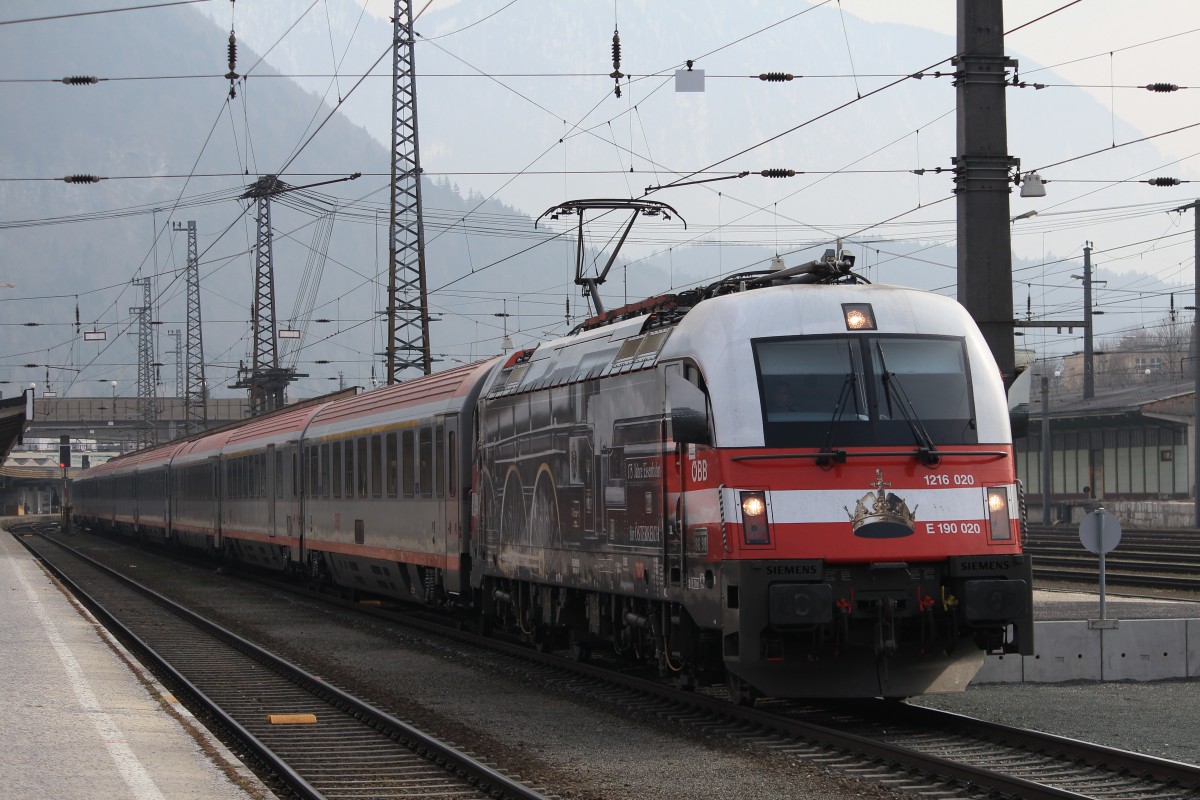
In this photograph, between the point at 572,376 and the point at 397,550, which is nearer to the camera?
the point at 572,376

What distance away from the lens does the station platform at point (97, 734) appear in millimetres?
9781

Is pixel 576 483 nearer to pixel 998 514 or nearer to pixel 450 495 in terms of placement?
pixel 998 514

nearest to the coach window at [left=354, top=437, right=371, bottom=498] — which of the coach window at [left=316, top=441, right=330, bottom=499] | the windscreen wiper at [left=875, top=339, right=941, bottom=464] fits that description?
the coach window at [left=316, top=441, right=330, bottom=499]

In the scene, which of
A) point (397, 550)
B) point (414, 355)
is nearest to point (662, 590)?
point (397, 550)

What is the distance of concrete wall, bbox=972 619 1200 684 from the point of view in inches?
616

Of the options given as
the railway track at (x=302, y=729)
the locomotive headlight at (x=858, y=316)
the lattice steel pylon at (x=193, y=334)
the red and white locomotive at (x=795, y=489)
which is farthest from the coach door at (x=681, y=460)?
the lattice steel pylon at (x=193, y=334)

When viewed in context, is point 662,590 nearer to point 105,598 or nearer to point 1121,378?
point 105,598

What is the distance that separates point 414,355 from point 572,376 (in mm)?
22533

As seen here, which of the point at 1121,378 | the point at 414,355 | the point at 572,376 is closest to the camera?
the point at 572,376

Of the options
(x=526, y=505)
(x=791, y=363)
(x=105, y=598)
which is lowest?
(x=105, y=598)

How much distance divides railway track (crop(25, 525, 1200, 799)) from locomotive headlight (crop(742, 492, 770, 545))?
154cm

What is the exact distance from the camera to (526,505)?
17.0m

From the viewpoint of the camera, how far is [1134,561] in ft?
110

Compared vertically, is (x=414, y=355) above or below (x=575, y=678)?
above
